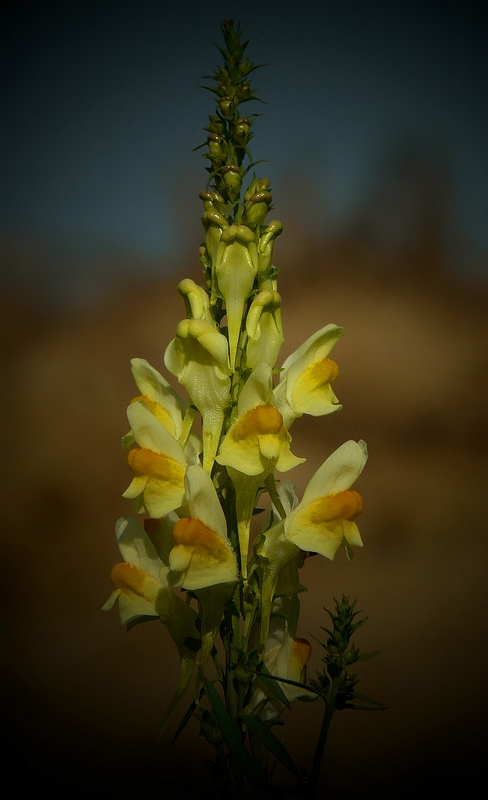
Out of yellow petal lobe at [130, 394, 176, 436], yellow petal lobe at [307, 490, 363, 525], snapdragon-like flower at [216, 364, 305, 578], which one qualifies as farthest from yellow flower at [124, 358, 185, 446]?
yellow petal lobe at [307, 490, 363, 525]

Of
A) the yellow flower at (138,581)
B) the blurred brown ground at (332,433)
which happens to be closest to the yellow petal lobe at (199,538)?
the yellow flower at (138,581)

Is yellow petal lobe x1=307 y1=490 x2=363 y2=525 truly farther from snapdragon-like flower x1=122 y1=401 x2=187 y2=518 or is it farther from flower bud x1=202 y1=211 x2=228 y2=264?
flower bud x1=202 y1=211 x2=228 y2=264

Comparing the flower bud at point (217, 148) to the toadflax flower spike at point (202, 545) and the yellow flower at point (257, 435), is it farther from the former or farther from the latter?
the toadflax flower spike at point (202, 545)

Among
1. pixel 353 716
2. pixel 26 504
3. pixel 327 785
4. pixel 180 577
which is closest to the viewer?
pixel 180 577

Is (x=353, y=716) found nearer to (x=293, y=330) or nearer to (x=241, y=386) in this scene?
(x=293, y=330)

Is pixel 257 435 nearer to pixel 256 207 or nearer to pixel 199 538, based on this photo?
pixel 199 538

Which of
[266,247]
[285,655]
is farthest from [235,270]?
[285,655]

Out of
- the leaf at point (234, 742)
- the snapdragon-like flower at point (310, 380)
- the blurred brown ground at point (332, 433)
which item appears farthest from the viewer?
the blurred brown ground at point (332, 433)

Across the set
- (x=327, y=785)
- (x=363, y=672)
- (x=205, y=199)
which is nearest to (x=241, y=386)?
(x=205, y=199)
